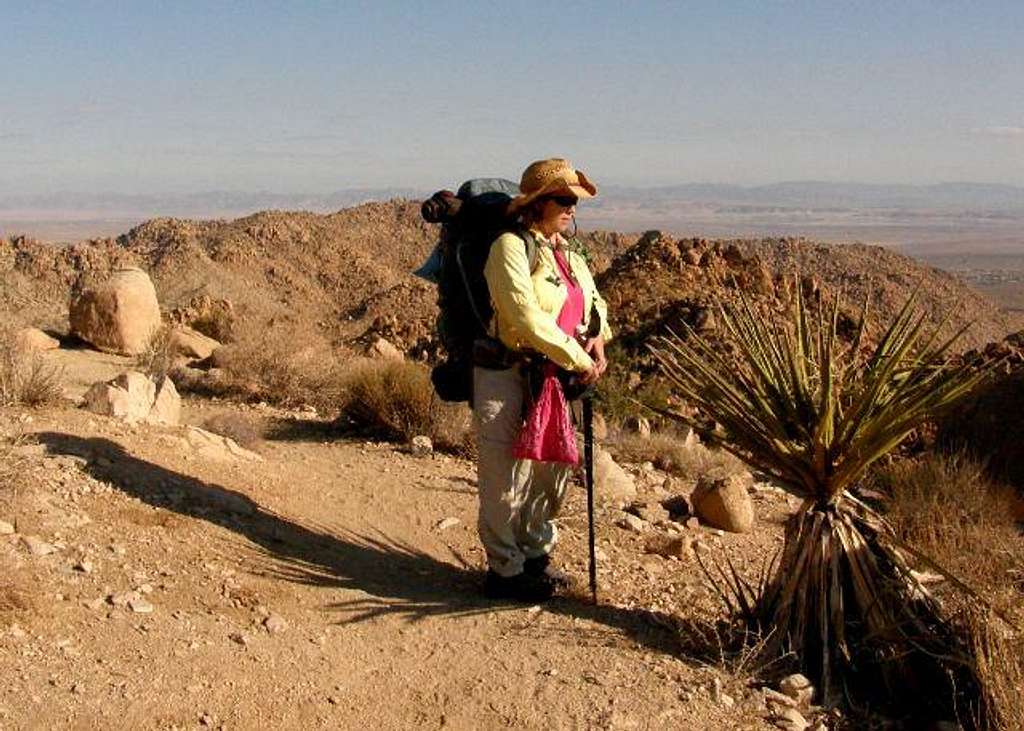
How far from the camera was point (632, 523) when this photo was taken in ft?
21.3

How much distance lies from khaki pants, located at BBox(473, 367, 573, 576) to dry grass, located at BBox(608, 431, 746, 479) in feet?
11.7

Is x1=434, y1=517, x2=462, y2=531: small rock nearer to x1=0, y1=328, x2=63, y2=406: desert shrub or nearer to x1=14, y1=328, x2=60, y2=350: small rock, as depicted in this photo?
x1=0, y1=328, x2=63, y2=406: desert shrub

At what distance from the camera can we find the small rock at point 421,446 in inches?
306

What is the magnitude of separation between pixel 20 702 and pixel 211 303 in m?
16.1

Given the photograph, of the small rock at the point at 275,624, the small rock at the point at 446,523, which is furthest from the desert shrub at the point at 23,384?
the small rock at the point at 275,624

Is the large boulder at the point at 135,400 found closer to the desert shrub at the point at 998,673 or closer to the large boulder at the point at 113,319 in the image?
the desert shrub at the point at 998,673

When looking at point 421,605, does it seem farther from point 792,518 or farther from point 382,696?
point 792,518

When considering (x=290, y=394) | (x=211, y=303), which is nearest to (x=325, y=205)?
(x=211, y=303)

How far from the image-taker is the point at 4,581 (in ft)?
13.4

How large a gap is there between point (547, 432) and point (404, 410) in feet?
11.9

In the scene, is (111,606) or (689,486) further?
(689,486)

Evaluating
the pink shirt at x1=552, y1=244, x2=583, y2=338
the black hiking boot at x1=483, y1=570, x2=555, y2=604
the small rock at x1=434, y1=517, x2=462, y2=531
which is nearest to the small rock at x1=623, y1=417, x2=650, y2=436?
the small rock at x1=434, y1=517, x2=462, y2=531

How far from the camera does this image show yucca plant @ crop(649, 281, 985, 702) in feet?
13.9

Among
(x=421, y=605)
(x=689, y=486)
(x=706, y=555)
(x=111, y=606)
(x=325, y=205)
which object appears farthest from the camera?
(x=325, y=205)
